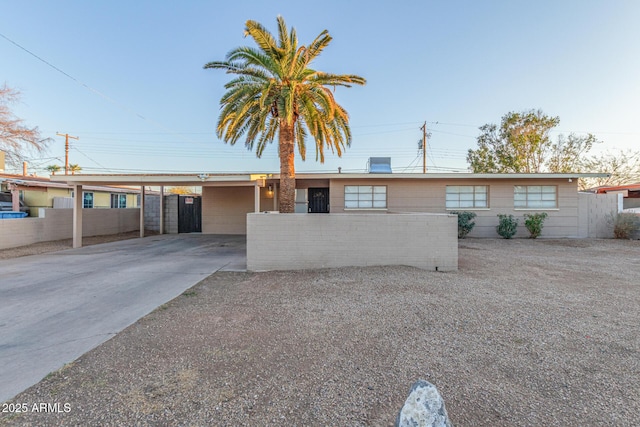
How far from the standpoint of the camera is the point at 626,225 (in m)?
12.0

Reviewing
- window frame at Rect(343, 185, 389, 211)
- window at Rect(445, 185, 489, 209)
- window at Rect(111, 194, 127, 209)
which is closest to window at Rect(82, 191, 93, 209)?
window at Rect(111, 194, 127, 209)

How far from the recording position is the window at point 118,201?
21.6m

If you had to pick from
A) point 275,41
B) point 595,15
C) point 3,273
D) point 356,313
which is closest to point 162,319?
point 356,313

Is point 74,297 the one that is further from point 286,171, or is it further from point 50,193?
point 50,193

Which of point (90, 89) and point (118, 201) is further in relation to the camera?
point (118, 201)

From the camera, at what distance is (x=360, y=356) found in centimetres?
282

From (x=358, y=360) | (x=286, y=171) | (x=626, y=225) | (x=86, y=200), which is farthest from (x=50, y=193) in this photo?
(x=626, y=225)

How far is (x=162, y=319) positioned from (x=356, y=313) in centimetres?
264

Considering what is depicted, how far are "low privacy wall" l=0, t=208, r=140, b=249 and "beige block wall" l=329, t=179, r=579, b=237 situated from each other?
11881mm

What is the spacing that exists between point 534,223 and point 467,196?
2800mm

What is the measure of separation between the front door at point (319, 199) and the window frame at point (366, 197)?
1.80m

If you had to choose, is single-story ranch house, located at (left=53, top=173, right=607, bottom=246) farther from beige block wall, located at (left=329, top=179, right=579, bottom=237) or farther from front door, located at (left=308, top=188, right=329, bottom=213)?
front door, located at (left=308, top=188, right=329, bottom=213)

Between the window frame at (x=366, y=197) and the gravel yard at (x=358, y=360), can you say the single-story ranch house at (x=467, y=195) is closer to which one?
the window frame at (x=366, y=197)

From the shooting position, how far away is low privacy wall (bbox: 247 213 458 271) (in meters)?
6.76
